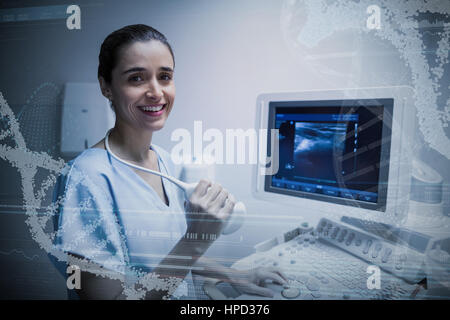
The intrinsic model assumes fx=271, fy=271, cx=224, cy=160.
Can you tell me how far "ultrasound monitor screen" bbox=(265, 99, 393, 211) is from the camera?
2.55 ft

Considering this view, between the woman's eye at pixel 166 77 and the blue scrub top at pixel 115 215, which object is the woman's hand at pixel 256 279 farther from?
the woman's eye at pixel 166 77

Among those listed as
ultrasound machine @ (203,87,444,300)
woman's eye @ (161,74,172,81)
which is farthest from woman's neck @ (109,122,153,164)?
ultrasound machine @ (203,87,444,300)

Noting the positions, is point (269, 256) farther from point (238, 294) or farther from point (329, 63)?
point (329, 63)

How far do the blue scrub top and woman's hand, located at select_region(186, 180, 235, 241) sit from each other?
38mm

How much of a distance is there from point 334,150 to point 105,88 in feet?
2.47

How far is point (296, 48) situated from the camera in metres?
0.90

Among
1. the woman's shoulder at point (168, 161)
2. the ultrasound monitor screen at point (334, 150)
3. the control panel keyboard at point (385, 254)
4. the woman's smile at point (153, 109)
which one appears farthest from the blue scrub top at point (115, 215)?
the control panel keyboard at point (385, 254)

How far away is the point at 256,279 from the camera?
0.84 metres

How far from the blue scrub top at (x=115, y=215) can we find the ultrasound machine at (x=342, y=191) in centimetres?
23

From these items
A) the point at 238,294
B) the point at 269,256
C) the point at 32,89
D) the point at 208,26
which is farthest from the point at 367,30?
the point at 32,89

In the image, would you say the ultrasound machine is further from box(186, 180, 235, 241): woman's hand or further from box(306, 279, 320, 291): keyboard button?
box(186, 180, 235, 241): woman's hand

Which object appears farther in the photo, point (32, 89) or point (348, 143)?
point (32, 89)

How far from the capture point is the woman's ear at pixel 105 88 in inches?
33.8

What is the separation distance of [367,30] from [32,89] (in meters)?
1.15
